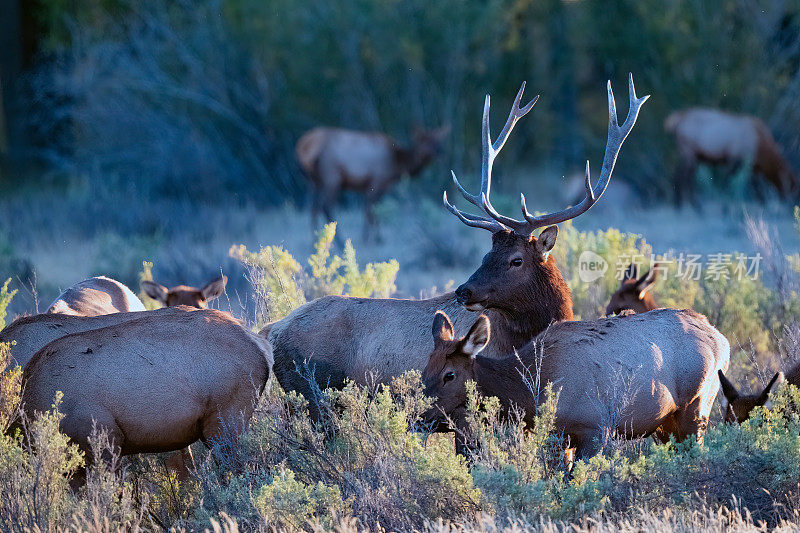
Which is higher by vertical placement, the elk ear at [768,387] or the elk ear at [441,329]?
the elk ear at [441,329]

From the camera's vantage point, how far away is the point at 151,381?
17.4 ft

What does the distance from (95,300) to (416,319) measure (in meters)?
2.48

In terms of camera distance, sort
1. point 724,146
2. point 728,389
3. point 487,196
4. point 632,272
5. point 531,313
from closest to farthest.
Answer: point 728,389
point 531,313
point 487,196
point 632,272
point 724,146

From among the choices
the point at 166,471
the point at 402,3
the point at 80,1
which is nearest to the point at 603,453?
the point at 166,471

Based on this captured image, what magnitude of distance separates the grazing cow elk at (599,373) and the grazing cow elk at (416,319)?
0.41m

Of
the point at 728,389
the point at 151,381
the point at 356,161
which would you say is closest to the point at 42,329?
the point at 151,381

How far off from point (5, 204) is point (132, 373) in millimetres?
14208

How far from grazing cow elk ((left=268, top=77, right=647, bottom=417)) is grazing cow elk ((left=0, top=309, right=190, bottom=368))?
3.05 feet

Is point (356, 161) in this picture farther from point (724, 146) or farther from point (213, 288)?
point (213, 288)

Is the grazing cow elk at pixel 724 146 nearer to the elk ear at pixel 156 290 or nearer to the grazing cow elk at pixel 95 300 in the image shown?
the elk ear at pixel 156 290

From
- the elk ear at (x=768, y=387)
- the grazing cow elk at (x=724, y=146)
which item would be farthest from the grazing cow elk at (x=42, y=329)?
the grazing cow elk at (x=724, y=146)

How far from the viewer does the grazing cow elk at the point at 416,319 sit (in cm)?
609

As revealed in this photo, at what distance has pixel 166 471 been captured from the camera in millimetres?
5738

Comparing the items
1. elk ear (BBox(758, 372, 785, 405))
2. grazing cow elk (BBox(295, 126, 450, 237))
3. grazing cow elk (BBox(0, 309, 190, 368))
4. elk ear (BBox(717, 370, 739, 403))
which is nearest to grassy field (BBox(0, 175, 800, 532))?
elk ear (BBox(758, 372, 785, 405))
